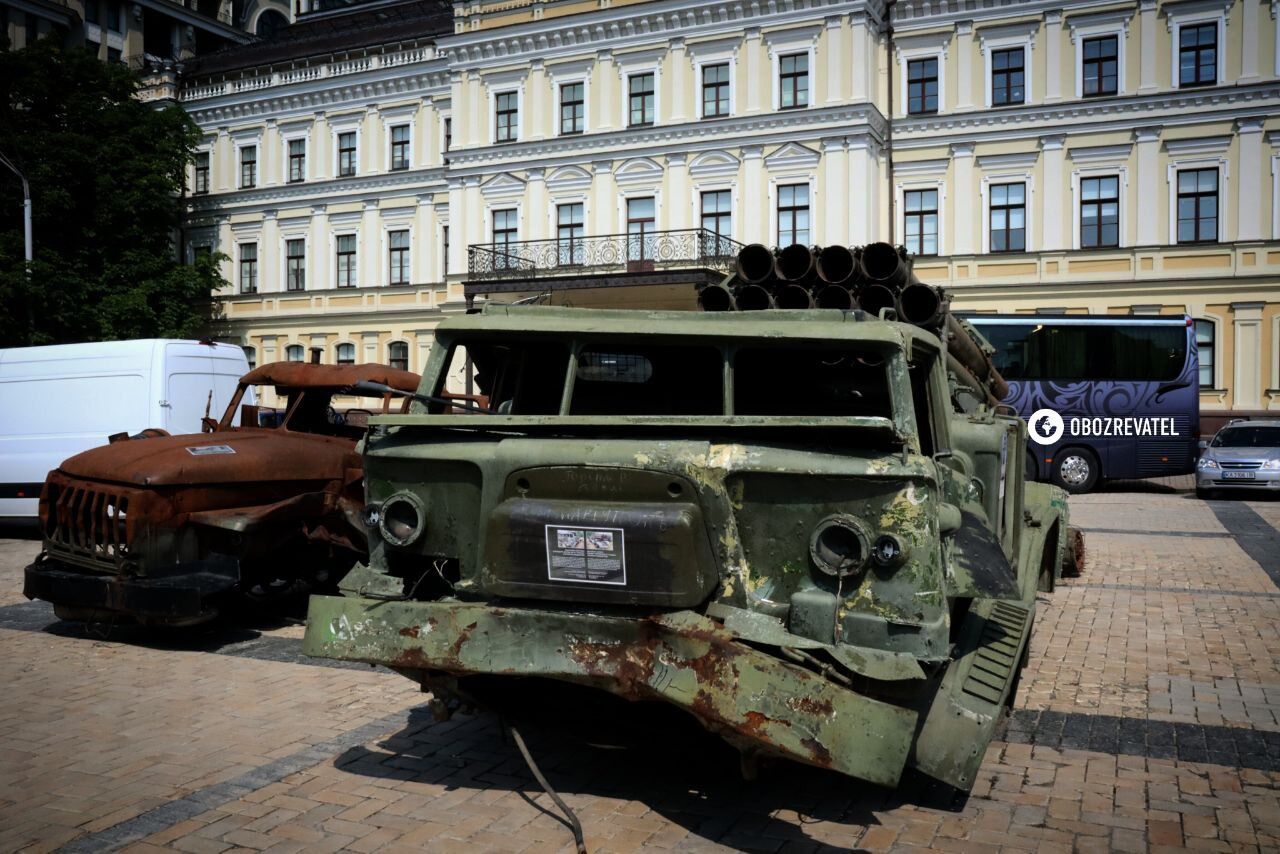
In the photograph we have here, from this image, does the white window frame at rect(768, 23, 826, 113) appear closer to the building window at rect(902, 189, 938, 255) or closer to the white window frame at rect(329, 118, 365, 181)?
the building window at rect(902, 189, 938, 255)

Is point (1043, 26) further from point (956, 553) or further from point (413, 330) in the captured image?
point (956, 553)

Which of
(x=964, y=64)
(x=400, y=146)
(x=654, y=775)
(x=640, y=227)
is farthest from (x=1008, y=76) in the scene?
(x=654, y=775)

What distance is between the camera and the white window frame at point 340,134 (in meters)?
42.5

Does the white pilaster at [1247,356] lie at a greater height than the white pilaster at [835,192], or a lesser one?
lesser

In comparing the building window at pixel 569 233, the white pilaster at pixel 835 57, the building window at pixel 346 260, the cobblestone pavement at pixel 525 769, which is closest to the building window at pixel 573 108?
the building window at pixel 569 233

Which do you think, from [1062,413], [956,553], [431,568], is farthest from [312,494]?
[1062,413]

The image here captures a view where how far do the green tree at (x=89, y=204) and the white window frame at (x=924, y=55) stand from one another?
2662 cm

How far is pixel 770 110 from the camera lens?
34.9m

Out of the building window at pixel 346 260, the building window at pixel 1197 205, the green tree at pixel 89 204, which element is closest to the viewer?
the building window at pixel 1197 205

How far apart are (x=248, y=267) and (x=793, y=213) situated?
23.6 meters

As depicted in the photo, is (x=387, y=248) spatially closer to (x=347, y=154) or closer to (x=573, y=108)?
(x=347, y=154)

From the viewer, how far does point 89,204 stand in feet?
132

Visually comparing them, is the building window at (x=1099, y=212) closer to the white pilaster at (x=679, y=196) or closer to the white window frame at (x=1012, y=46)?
the white window frame at (x=1012, y=46)

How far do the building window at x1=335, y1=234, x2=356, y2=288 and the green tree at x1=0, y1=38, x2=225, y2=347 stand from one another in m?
5.22
